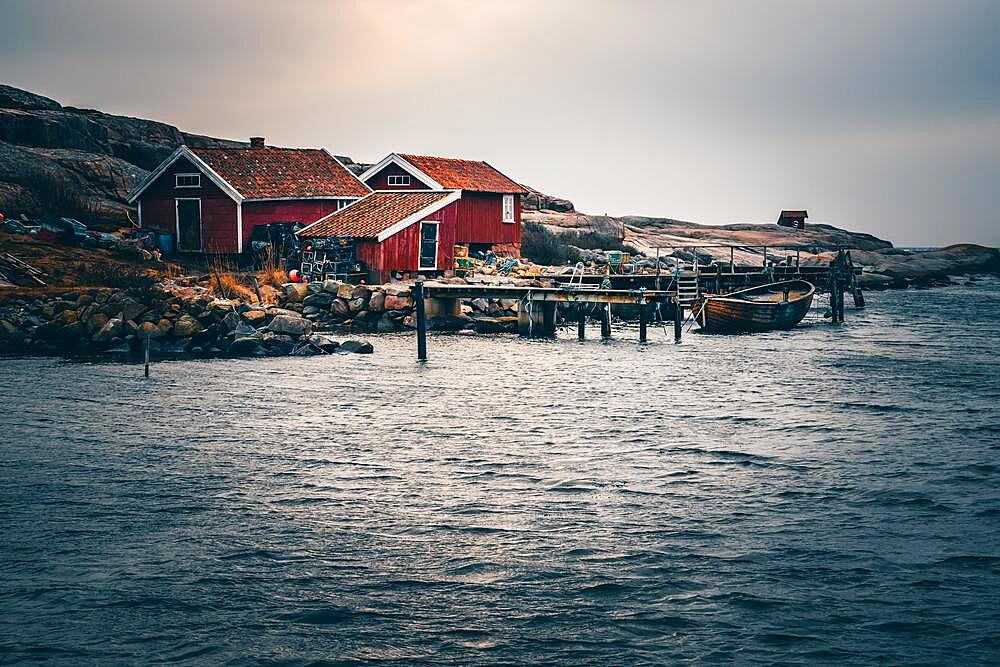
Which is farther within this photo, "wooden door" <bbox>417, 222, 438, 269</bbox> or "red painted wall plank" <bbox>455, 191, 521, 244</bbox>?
"red painted wall plank" <bbox>455, 191, 521, 244</bbox>

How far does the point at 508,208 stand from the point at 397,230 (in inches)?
482

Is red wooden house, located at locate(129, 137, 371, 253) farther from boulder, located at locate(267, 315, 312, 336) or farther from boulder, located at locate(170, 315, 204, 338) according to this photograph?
boulder, located at locate(170, 315, 204, 338)

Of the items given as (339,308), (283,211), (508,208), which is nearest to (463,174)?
(508,208)

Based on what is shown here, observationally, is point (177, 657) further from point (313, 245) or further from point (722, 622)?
point (313, 245)

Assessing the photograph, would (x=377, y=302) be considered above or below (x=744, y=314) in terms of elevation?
above

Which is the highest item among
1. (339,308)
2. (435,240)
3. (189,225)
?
(189,225)

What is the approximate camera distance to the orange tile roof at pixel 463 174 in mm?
51978

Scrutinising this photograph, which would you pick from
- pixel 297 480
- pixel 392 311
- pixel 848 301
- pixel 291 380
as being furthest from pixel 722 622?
pixel 848 301

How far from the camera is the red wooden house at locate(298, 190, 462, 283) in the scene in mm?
43938

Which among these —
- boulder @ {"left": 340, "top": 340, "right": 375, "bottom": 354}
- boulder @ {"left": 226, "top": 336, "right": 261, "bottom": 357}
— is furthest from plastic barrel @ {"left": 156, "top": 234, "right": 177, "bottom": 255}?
boulder @ {"left": 340, "top": 340, "right": 375, "bottom": 354}

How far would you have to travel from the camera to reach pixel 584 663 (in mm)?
9648

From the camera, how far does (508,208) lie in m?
55.3

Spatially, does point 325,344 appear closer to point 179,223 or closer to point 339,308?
point 339,308

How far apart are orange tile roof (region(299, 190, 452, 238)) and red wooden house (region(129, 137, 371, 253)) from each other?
5.61ft
